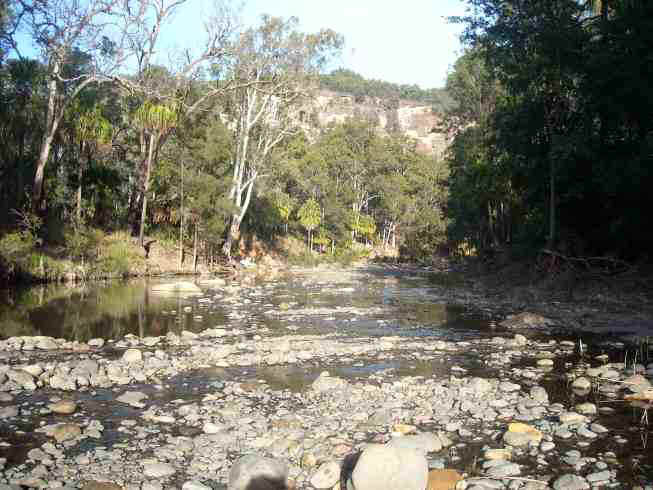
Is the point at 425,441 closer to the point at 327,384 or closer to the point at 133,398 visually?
the point at 327,384

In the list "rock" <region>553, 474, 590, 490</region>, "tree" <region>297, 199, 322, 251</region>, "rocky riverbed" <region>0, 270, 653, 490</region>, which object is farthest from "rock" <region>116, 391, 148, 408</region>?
"tree" <region>297, 199, 322, 251</region>

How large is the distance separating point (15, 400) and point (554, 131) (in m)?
18.4

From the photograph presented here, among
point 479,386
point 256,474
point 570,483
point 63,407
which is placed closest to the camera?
point 256,474

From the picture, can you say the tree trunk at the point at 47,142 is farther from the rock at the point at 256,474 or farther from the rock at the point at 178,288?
the rock at the point at 256,474

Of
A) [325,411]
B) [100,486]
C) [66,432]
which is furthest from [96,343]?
[100,486]

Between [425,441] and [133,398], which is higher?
[425,441]

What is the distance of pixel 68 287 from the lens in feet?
71.5

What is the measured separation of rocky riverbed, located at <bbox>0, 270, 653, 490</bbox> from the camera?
5305 millimetres

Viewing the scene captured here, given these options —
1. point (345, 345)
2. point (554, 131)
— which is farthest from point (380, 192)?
point (345, 345)

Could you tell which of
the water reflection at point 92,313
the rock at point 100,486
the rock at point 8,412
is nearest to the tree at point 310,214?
the water reflection at point 92,313

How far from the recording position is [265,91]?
31406 millimetres

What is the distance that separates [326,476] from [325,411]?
1.94 meters

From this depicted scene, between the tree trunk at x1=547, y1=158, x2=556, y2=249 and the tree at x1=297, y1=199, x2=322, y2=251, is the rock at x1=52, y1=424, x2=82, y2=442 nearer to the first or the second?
the tree trunk at x1=547, y1=158, x2=556, y2=249

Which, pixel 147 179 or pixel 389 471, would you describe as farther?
pixel 147 179
